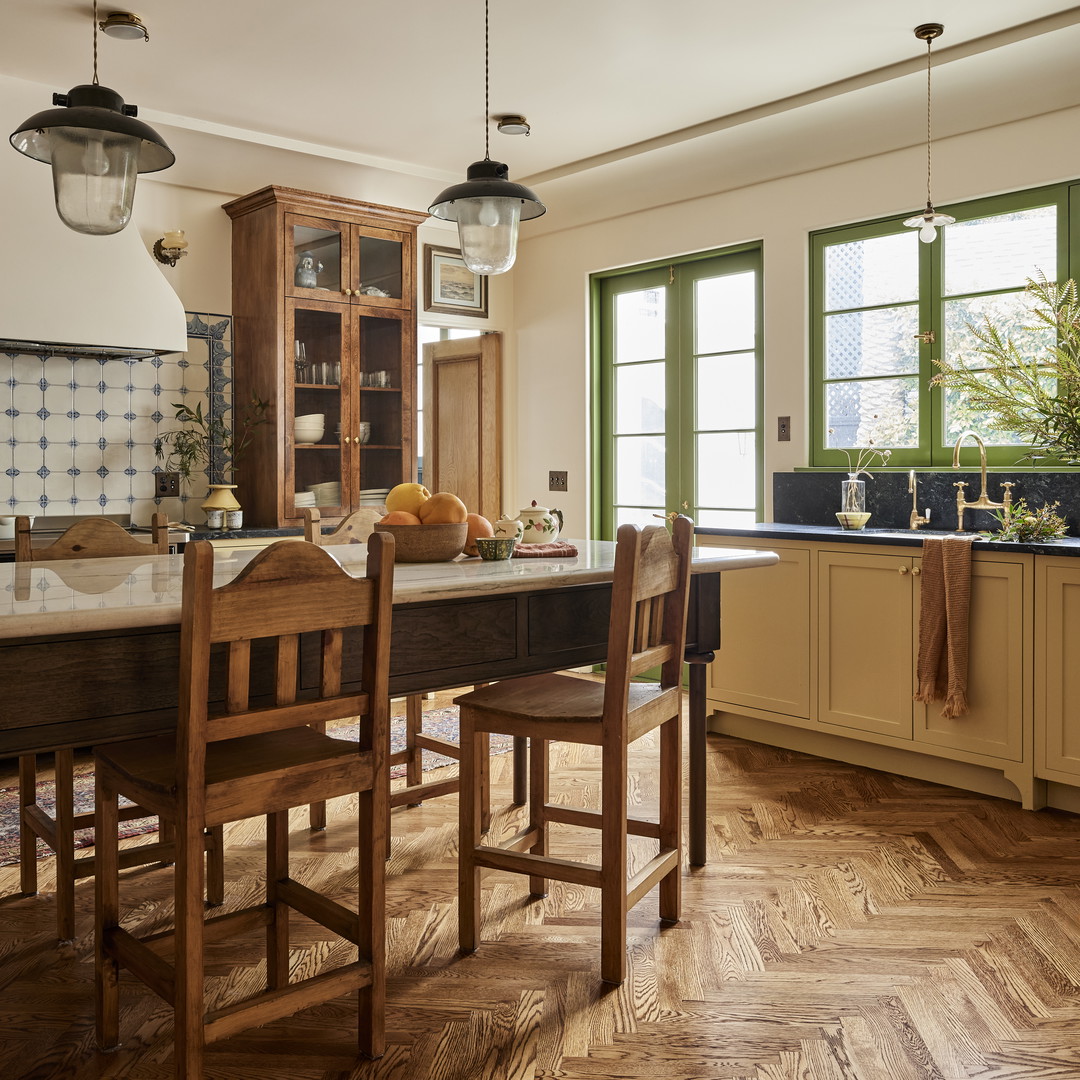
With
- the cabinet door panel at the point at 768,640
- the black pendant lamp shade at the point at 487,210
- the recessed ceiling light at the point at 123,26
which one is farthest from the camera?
the cabinet door panel at the point at 768,640

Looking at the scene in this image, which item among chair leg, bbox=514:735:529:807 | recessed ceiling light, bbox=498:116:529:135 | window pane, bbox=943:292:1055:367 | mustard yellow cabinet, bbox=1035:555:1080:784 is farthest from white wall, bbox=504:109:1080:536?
chair leg, bbox=514:735:529:807

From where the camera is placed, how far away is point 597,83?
12.9ft

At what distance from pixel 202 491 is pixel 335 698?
3.35 m

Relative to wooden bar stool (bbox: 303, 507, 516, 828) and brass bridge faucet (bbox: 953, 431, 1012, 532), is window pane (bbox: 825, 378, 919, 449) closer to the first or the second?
brass bridge faucet (bbox: 953, 431, 1012, 532)

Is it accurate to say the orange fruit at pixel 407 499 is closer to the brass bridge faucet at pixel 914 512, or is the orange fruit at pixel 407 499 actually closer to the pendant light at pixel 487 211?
the pendant light at pixel 487 211

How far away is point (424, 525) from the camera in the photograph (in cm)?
236

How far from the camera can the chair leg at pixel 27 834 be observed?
2.52 metres

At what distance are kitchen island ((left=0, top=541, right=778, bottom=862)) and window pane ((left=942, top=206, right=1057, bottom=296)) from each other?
6.45 feet

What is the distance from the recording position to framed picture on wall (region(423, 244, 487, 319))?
545cm

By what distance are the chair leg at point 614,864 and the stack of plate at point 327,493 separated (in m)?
2.93

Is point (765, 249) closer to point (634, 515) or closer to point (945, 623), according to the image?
point (634, 515)

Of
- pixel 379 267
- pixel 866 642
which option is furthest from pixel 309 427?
pixel 866 642

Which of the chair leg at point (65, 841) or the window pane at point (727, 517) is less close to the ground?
the window pane at point (727, 517)

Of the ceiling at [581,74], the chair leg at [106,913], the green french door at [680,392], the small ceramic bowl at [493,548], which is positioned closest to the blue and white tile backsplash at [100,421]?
the ceiling at [581,74]
